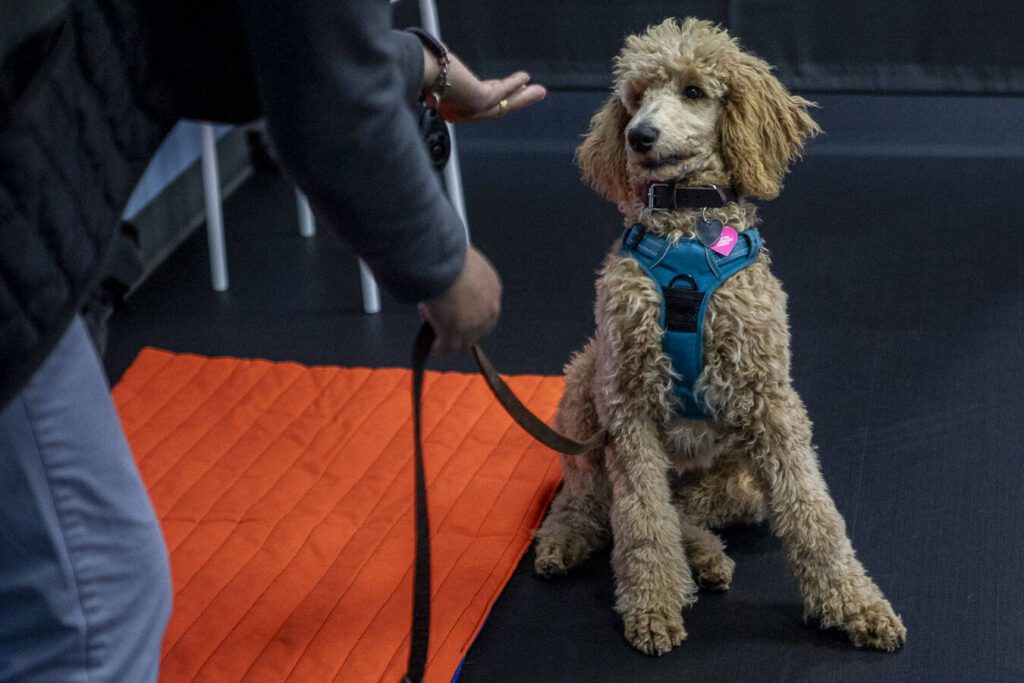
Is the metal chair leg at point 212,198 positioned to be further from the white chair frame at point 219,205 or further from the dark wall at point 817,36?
the dark wall at point 817,36

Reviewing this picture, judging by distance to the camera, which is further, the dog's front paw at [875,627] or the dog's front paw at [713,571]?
the dog's front paw at [713,571]

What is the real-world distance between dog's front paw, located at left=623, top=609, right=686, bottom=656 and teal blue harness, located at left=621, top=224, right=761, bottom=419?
1.05 feet

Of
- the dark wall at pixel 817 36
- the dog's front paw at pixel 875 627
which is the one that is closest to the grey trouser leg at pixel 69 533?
the dog's front paw at pixel 875 627

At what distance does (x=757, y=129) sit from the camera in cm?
173

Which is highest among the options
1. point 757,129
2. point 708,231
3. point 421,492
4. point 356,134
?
point 356,134

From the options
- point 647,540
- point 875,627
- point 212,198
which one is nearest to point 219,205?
point 212,198

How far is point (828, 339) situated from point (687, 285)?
106 centimetres

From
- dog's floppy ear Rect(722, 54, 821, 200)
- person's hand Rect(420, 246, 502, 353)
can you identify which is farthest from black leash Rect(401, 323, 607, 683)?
dog's floppy ear Rect(722, 54, 821, 200)

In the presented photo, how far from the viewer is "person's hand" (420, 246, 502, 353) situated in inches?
43.5

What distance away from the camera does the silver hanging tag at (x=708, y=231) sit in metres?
1.72

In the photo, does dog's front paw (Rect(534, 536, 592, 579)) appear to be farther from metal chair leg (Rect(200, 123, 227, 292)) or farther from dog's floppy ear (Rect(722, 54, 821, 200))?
metal chair leg (Rect(200, 123, 227, 292))

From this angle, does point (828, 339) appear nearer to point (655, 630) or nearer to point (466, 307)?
point (655, 630)

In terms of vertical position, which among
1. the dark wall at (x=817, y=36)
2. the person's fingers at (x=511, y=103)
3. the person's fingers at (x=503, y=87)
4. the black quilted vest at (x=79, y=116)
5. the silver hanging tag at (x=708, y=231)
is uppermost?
the black quilted vest at (x=79, y=116)

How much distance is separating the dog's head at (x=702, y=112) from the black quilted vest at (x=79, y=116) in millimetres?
778
